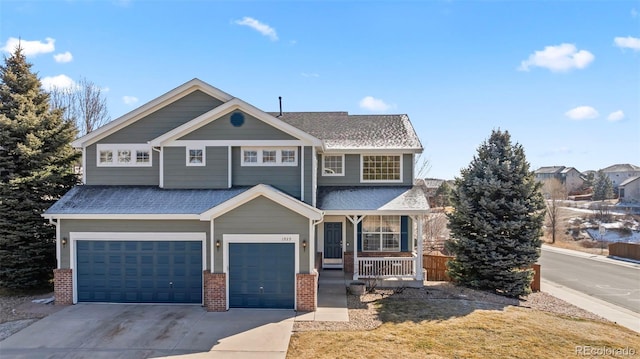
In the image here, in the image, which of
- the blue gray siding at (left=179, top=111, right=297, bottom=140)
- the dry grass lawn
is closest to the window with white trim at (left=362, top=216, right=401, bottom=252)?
the dry grass lawn

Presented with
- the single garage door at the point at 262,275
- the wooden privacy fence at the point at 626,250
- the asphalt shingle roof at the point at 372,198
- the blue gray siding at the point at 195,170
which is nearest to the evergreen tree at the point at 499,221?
the asphalt shingle roof at the point at 372,198

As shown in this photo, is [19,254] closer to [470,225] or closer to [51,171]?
[51,171]

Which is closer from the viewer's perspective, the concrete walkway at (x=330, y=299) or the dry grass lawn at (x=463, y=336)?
the dry grass lawn at (x=463, y=336)

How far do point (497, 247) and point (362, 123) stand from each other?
8297 mm

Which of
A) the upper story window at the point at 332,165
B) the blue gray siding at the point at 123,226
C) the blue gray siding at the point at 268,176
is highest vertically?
the upper story window at the point at 332,165

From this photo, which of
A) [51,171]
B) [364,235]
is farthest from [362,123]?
[51,171]

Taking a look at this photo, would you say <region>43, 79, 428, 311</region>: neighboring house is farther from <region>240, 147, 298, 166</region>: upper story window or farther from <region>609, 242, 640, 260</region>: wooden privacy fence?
<region>609, 242, 640, 260</region>: wooden privacy fence

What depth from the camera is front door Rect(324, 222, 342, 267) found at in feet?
52.8

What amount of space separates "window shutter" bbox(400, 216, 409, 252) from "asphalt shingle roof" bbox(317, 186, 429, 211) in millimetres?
1312

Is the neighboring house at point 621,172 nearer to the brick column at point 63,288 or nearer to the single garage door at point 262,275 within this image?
the single garage door at point 262,275

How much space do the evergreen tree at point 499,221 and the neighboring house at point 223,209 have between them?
2.08 metres

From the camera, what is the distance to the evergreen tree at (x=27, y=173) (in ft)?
43.1

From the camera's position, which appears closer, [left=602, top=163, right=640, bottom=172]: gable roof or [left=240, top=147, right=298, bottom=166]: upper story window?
[left=240, top=147, right=298, bottom=166]: upper story window

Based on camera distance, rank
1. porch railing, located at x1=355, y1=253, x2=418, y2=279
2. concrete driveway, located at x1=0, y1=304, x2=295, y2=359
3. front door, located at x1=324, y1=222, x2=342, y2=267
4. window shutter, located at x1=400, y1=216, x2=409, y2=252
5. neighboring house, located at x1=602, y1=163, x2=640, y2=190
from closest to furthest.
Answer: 1. concrete driveway, located at x1=0, y1=304, x2=295, y2=359
2. porch railing, located at x1=355, y1=253, x2=418, y2=279
3. window shutter, located at x1=400, y1=216, x2=409, y2=252
4. front door, located at x1=324, y1=222, x2=342, y2=267
5. neighboring house, located at x1=602, y1=163, x2=640, y2=190
